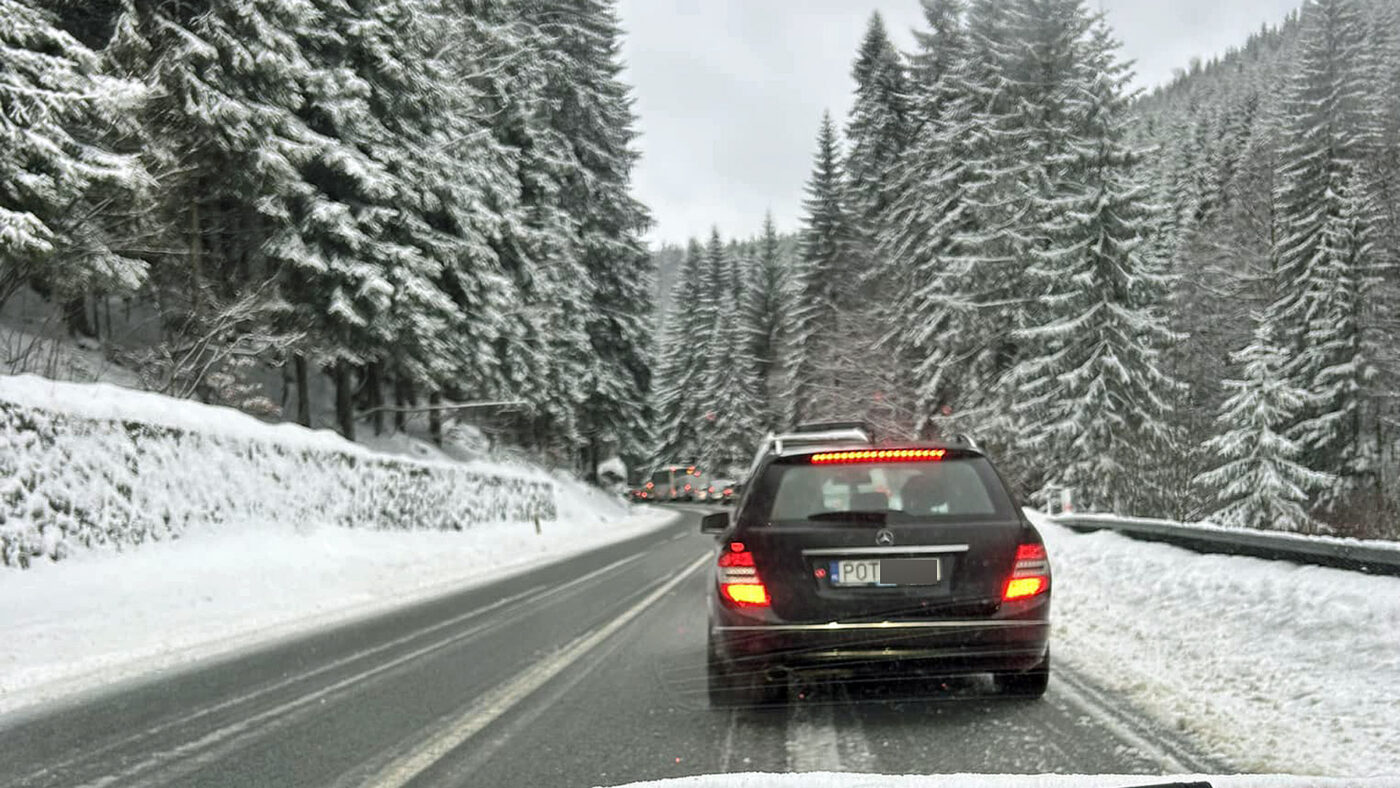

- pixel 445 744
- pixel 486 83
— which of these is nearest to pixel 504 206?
pixel 486 83

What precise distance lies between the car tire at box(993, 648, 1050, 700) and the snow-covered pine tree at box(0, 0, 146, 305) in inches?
505

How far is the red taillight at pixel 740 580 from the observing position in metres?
5.12

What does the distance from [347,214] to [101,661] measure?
13685 millimetres

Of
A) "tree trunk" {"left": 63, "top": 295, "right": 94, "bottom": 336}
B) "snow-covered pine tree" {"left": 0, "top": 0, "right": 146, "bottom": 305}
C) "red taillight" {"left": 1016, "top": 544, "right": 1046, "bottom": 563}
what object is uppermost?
"snow-covered pine tree" {"left": 0, "top": 0, "right": 146, "bottom": 305}

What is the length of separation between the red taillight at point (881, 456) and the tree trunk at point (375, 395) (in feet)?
70.6

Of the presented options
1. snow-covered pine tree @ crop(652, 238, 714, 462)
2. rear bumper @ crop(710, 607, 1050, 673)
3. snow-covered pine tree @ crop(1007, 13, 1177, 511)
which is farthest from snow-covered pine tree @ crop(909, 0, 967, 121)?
snow-covered pine tree @ crop(652, 238, 714, 462)

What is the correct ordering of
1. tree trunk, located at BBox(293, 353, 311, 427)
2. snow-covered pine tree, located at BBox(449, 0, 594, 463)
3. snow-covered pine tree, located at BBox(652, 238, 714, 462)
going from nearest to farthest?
tree trunk, located at BBox(293, 353, 311, 427) → snow-covered pine tree, located at BBox(449, 0, 594, 463) → snow-covered pine tree, located at BBox(652, 238, 714, 462)

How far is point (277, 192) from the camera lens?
1944 cm

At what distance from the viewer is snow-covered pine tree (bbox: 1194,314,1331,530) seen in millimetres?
27047

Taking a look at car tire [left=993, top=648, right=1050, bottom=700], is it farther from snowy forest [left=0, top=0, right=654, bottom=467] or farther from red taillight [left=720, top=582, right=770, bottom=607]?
snowy forest [left=0, top=0, right=654, bottom=467]

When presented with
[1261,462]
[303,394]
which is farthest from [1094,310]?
[303,394]

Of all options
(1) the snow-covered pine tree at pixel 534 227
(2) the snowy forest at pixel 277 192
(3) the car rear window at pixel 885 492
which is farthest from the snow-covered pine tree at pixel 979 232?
(3) the car rear window at pixel 885 492

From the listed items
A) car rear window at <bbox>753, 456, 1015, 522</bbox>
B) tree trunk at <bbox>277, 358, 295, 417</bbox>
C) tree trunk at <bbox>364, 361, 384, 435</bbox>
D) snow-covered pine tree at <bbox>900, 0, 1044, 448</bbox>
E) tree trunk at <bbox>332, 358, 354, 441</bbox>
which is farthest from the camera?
snow-covered pine tree at <bbox>900, 0, 1044, 448</bbox>

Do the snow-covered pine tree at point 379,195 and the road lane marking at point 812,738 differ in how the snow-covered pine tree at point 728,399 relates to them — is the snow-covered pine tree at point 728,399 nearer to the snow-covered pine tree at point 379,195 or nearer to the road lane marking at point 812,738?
the snow-covered pine tree at point 379,195
